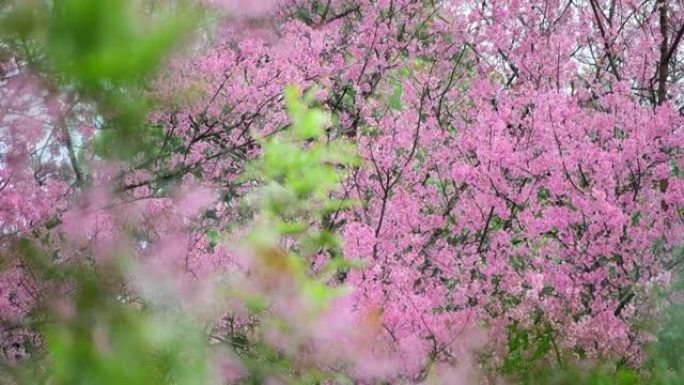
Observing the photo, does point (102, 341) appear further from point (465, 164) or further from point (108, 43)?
point (465, 164)

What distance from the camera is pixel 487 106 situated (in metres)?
6.95

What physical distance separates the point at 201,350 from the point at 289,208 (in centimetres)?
37

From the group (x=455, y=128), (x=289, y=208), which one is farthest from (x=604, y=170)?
(x=289, y=208)

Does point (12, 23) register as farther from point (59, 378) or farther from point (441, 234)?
point (441, 234)

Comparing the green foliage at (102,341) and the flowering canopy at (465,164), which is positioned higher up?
the flowering canopy at (465,164)

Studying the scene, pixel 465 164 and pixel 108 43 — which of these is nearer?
pixel 108 43

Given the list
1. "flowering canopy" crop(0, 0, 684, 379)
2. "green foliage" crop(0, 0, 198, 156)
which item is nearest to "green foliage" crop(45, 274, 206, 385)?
"green foliage" crop(0, 0, 198, 156)

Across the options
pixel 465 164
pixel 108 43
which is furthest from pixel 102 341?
pixel 465 164

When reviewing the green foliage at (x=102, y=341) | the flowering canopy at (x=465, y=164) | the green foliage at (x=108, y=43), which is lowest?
the green foliage at (x=102, y=341)

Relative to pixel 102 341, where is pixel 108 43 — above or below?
above

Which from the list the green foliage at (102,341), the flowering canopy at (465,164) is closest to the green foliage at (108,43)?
the green foliage at (102,341)

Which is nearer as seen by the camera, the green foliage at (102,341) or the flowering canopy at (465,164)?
the green foliage at (102,341)

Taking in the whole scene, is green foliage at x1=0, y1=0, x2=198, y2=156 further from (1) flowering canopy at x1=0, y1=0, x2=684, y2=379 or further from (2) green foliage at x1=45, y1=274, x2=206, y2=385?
(1) flowering canopy at x1=0, y1=0, x2=684, y2=379

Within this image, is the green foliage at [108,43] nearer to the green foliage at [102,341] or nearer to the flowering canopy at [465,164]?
the green foliage at [102,341]
